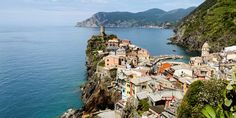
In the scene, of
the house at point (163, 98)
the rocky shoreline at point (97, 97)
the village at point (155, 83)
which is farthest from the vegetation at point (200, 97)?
the rocky shoreline at point (97, 97)

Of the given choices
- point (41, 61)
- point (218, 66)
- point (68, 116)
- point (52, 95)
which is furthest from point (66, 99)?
point (41, 61)

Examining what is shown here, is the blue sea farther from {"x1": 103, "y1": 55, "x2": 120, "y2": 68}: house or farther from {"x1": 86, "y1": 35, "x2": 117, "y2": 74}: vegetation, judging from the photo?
{"x1": 103, "y1": 55, "x2": 120, "y2": 68}: house

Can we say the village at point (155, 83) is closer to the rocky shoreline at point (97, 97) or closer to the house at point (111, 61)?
the house at point (111, 61)

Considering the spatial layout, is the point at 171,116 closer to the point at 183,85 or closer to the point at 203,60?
the point at 183,85

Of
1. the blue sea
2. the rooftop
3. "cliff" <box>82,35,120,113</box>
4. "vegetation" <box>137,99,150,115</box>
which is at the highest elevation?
the rooftop

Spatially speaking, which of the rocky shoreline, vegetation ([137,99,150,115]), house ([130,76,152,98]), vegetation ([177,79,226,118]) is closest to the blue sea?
the rocky shoreline
